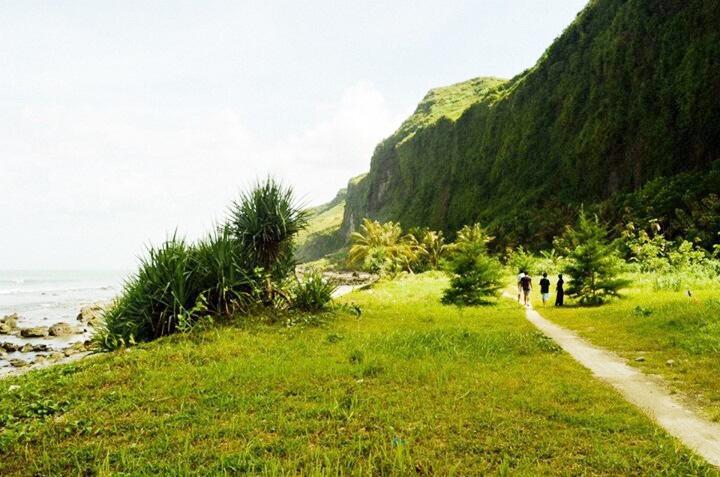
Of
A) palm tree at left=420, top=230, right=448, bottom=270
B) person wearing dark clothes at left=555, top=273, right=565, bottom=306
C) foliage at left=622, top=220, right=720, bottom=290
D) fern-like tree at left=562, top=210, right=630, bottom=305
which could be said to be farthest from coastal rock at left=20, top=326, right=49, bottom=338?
palm tree at left=420, top=230, right=448, bottom=270

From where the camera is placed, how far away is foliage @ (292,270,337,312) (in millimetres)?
16547

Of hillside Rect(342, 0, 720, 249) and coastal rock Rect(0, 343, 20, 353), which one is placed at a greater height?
hillside Rect(342, 0, 720, 249)

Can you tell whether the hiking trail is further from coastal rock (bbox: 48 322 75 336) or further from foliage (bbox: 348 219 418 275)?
foliage (bbox: 348 219 418 275)

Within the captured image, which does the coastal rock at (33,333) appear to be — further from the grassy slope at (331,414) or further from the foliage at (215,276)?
the grassy slope at (331,414)

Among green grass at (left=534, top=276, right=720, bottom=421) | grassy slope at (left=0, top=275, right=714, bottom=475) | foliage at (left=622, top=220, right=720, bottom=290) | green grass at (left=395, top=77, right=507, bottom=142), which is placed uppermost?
green grass at (left=395, top=77, right=507, bottom=142)

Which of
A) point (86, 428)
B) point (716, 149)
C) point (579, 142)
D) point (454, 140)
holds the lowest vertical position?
point (86, 428)

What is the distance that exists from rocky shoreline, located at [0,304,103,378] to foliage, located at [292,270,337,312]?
813cm

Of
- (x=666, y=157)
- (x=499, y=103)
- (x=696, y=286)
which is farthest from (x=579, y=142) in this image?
(x=696, y=286)

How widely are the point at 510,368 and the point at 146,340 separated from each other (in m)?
9.92

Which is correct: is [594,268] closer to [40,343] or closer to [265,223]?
[265,223]

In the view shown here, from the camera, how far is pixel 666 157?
43781 mm

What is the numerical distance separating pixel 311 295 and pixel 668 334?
34.3ft

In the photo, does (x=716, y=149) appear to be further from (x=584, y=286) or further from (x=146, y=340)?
(x=146, y=340)

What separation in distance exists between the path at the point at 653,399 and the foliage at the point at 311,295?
7.89m
